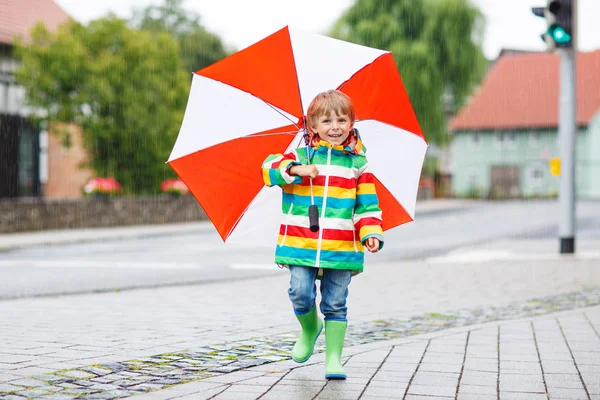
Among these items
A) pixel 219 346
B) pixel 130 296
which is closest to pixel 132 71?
pixel 130 296

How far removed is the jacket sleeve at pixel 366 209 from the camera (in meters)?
4.66

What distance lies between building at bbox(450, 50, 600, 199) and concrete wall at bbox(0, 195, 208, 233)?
37.6 m

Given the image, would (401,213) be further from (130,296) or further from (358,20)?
(358,20)

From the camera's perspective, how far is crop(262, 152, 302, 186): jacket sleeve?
15.0 ft

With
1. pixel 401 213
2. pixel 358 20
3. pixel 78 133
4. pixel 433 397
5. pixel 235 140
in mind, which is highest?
pixel 358 20

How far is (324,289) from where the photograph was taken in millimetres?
4883

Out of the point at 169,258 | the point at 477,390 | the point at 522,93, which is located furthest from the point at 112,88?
the point at 522,93

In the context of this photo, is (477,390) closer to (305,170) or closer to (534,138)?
(305,170)

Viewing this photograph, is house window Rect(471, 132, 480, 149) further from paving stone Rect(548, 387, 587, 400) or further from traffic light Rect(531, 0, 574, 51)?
paving stone Rect(548, 387, 587, 400)

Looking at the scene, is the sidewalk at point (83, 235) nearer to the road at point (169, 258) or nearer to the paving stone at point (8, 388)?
the road at point (169, 258)

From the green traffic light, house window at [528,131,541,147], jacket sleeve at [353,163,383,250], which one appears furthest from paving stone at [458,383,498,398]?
house window at [528,131,541,147]

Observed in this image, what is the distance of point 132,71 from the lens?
85.1ft

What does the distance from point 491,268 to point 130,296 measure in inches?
209

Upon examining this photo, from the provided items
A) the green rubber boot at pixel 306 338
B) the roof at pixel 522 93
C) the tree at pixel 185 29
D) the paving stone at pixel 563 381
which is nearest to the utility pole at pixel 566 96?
the paving stone at pixel 563 381
